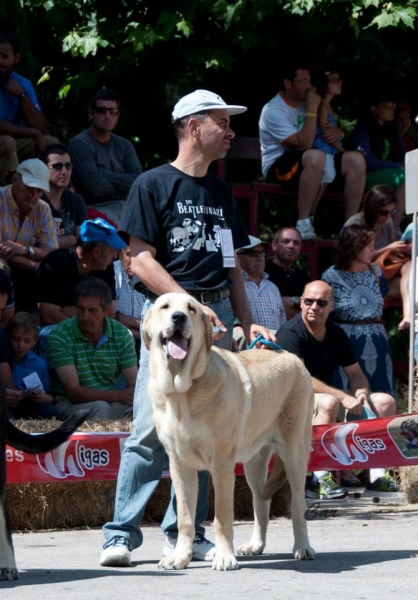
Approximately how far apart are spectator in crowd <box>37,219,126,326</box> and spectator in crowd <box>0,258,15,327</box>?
0.39 meters

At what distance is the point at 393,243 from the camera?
39.0ft

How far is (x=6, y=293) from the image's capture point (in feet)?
29.3

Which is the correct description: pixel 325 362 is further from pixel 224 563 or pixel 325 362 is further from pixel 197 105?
pixel 224 563

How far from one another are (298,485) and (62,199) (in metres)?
5.05

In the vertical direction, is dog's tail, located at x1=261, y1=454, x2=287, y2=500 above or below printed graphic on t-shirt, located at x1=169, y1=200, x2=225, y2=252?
below

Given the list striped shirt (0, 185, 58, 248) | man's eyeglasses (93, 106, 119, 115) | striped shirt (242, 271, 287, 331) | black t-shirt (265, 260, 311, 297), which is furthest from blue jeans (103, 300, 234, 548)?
man's eyeglasses (93, 106, 119, 115)

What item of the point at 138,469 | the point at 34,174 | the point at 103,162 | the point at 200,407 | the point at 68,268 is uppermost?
the point at 103,162

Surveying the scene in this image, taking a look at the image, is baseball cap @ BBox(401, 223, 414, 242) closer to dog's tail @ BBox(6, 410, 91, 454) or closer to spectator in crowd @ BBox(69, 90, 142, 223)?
spectator in crowd @ BBox(69, 90, 142, 223)

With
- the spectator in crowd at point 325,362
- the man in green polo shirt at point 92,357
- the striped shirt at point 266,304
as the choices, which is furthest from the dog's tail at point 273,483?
the striped shirt at point 266,304

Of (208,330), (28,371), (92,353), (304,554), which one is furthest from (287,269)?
(208,330)

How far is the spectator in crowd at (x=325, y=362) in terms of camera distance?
30.4 ft

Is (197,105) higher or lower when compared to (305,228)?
higher

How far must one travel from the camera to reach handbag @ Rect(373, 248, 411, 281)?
1187 cm

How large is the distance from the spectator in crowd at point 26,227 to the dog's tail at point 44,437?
12.1ft
